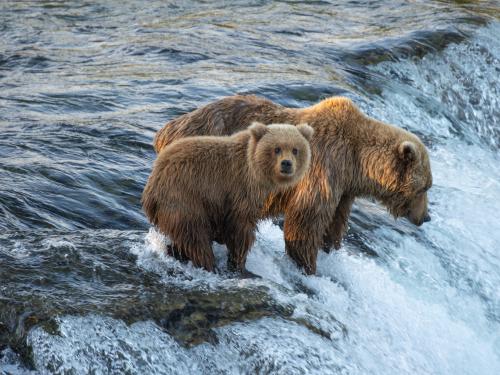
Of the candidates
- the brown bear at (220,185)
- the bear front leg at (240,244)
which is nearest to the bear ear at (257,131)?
the brown bear at (220,185)

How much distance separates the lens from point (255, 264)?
736cm

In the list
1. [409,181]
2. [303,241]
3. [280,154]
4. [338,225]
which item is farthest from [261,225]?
[280,154]

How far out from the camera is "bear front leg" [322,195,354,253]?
26.0 ft

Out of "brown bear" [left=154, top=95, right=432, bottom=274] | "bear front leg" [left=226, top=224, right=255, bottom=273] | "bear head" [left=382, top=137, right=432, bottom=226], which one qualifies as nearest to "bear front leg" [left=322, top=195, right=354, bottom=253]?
"brown bear" [left=154, top=95, right=432, bottom=274]

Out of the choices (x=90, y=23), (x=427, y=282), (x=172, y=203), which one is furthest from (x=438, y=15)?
(x=172, y=203)

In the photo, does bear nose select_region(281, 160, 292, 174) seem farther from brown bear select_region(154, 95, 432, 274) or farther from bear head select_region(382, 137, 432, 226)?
bear head select_region(382, 137, 432, 226)

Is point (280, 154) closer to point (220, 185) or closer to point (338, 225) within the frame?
point (220, 185)

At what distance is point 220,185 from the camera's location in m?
6.70

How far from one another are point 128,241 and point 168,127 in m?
1.08

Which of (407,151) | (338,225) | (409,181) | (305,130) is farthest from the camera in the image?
(338,225)

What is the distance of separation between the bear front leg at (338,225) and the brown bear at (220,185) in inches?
46.1

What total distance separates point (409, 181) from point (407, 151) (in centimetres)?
31

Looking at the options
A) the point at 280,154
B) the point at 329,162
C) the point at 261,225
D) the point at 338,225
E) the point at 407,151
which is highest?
the point at 280,154

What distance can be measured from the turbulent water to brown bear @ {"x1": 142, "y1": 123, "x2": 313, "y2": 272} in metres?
0.27
